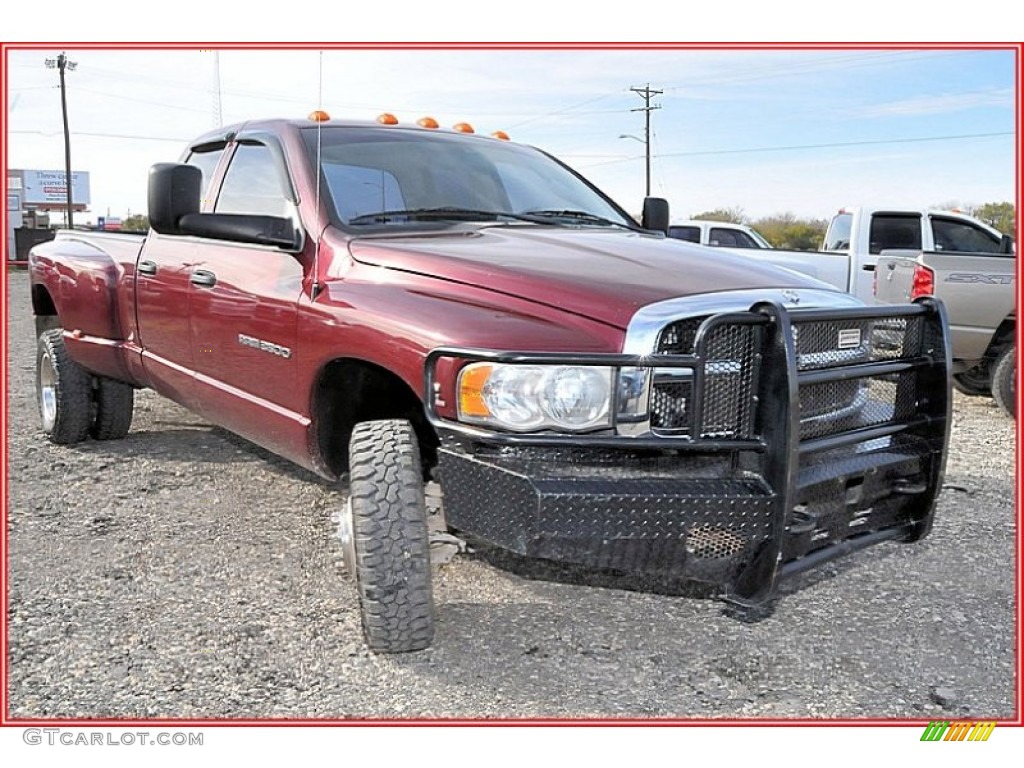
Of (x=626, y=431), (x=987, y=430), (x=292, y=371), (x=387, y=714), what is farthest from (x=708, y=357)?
(x=987, y=430)

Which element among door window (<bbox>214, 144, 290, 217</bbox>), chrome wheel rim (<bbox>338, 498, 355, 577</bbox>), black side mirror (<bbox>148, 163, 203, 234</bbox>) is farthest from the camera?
door window (<bbox>214, 144, 290, 217</bbox>)

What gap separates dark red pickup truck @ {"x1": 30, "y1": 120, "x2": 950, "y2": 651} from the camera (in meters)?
2.65

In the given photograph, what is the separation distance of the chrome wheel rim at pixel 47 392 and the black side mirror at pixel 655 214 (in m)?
3.46

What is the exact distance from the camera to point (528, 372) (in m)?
2.67

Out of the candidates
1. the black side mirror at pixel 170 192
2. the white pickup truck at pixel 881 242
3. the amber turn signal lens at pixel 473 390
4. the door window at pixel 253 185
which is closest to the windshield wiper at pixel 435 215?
the door window at pixel 253 185

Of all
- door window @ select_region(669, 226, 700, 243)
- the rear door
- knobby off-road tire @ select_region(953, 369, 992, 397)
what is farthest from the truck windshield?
door window @ select_region(669, 226, 700, 243)

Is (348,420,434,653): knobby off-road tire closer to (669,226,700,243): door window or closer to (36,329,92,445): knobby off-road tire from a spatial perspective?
(36,329,92,445): knobby off-road tire

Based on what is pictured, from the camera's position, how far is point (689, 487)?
264cm

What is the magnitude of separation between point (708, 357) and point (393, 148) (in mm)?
1880

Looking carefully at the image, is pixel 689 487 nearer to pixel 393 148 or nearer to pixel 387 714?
pixel 387 714

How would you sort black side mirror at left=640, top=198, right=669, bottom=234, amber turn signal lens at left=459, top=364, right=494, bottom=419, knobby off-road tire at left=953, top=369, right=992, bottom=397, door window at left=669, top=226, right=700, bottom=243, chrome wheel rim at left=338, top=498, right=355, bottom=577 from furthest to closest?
door window at left=669, top=226, right=700, bottom=243
knobby off-road tire at left=953, top=369, right=992, bottom=397
black side mirror at left=640, top=198, right=669, bottom=234
chrome wheel rim at left=338, top=498, right=355, bottom=577
amber turn signal lens at left=459, top=364, right=494, bottom=419

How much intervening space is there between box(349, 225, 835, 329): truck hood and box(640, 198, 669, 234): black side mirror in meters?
1.23

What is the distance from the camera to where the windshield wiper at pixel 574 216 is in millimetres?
4082

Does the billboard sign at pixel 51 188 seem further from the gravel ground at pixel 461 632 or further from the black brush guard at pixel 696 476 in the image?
the black brush guard at pixel 696 476
